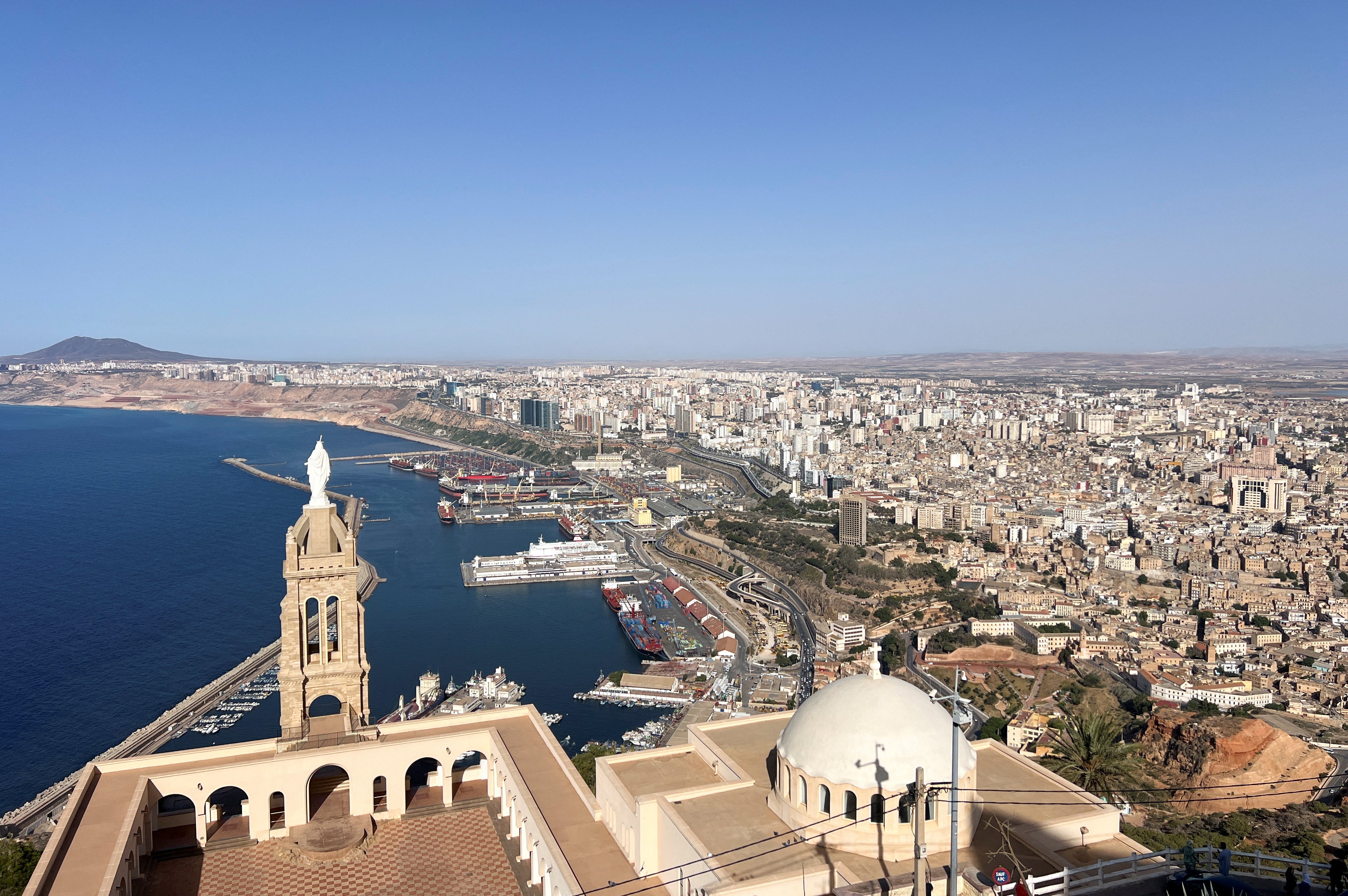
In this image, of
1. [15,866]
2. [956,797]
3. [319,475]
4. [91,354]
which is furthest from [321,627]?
[91,354]

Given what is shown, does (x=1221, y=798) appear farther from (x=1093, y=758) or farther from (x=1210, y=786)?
(x=1093, y=758)

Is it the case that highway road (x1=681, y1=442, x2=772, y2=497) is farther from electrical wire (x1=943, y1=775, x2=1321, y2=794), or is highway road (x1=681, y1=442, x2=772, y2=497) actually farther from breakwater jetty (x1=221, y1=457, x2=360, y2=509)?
electrical wire (x1=943, y1=775, x2=1321, y2=794)

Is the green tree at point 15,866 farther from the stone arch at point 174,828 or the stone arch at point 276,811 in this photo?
the stone arch at point 276,811

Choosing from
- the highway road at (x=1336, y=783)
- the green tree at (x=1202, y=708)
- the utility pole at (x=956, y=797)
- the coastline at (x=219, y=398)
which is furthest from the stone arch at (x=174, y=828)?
the coastline at (x=219, y=398)

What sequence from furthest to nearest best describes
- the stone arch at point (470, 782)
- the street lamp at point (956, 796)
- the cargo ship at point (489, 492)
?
the cargo ship at point (489, 492), the stone arch at point (470, 782), the street lamp at point (956, 796)

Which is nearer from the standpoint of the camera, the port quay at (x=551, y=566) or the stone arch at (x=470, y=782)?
the stone arch at (x=470, y=782)

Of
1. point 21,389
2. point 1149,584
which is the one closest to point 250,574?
point 1149,584

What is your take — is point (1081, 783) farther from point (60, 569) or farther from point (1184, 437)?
point (1184, 437)
